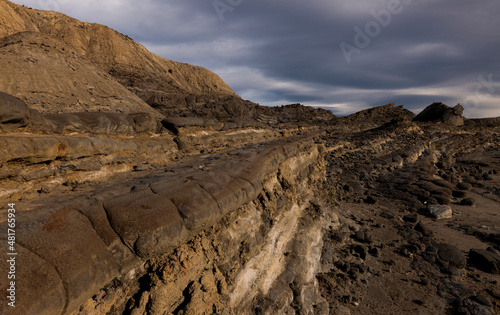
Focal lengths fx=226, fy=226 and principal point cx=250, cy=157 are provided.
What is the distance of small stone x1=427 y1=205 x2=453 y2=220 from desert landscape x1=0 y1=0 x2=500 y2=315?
87 mm

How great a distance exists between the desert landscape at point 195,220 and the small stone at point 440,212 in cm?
9

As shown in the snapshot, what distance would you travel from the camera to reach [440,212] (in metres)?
10.1

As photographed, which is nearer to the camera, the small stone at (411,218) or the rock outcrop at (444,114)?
the small stone at (411,218)

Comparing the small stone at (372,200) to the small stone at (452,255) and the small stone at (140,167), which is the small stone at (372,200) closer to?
the small stone at (452,255)

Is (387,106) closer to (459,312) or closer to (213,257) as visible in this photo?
(459,312)

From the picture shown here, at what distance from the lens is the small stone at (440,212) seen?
9.97m

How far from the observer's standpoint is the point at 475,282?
631 centimetres

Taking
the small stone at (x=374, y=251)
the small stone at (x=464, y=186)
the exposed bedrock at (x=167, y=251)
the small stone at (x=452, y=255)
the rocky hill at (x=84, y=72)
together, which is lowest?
the small stone at (x=374, y=251)

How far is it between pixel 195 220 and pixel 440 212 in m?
11.6

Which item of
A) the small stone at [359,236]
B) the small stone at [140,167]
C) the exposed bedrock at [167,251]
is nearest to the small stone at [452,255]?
the small stone at [359,236]

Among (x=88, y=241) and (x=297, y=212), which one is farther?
(x=297, y=212)

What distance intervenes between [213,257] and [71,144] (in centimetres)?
398

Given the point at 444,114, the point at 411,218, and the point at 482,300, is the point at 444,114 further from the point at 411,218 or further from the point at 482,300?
the point at 482,300

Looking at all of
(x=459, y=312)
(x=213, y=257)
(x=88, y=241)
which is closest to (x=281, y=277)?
(x=213, y=257)
